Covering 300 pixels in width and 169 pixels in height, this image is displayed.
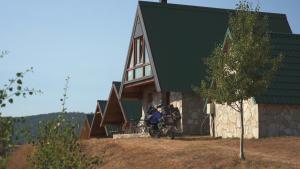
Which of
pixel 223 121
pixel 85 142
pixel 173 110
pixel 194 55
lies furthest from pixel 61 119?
pixel 194 55

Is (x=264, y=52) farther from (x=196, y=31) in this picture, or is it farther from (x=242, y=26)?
(x=196, y=31)

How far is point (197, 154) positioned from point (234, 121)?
673 cm

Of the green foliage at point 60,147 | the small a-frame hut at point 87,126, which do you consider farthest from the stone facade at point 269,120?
the small a-frame hut at point 87,126

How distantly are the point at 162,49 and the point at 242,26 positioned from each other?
1129cm

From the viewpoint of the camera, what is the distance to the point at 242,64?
63.2 ft

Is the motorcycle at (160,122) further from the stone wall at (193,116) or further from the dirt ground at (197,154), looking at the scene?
the dirt ground at (197,154)

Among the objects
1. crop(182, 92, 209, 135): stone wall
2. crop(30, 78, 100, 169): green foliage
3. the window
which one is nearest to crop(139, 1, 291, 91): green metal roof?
crop(182, 92, 209, 135): stone wall

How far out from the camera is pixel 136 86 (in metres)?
35.4

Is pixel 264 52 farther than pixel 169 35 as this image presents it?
No

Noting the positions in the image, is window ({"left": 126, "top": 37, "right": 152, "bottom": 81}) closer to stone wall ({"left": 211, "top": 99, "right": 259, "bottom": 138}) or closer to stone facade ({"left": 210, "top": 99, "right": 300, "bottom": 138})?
stone wall ({"left": 211, "top": 99, "right": 259, "bottom": 138})

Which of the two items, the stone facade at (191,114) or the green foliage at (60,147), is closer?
the green foliage at (60,147)

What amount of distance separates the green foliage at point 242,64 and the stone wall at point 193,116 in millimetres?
10251

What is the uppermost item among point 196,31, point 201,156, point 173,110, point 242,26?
point 196,31

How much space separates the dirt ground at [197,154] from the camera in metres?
17.4
